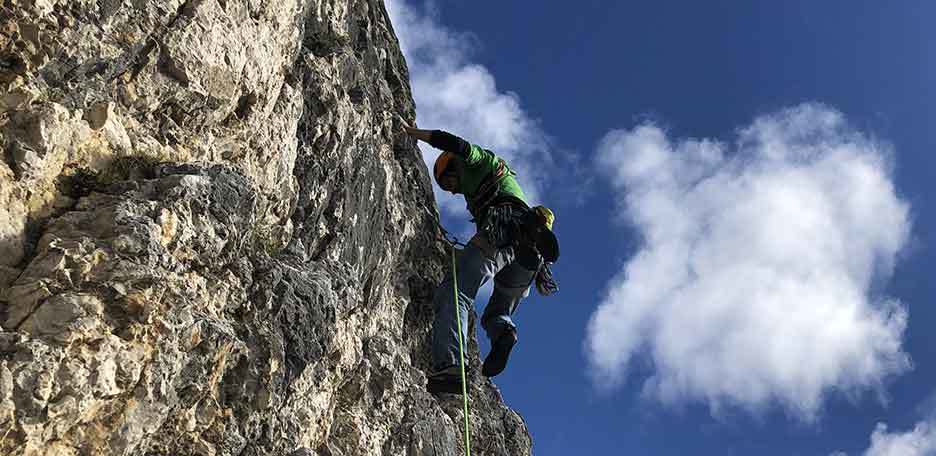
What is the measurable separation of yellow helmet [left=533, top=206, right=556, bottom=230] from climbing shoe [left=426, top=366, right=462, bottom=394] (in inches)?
72.5

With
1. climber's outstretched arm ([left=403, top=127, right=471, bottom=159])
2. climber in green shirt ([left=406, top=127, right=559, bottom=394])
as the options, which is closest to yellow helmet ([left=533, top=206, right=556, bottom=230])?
climber in green shirt ([left=406, top=127, right=559, bottom=394])

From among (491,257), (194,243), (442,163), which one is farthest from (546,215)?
(194,243)

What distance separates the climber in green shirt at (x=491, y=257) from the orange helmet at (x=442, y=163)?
0.05 ft

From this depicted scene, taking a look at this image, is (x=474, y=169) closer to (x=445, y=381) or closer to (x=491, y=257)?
(x=491, y=257)

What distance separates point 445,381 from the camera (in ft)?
24.2

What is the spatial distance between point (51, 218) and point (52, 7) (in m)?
1.17

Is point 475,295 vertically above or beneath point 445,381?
above

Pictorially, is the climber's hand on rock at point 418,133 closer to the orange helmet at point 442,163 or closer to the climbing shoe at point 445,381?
the orange helmet at point 442,163

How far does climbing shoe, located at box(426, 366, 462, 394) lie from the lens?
735 centimetres

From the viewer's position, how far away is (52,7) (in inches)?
156

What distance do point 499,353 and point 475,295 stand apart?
0.69 m

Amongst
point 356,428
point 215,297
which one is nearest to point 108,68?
point 215,297

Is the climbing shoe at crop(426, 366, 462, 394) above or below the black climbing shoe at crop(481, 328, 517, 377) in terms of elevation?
below

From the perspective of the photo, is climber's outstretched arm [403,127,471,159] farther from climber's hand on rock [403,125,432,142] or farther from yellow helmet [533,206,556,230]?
yellow helmet [533,206,556,230]
